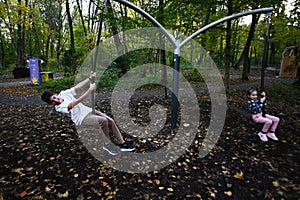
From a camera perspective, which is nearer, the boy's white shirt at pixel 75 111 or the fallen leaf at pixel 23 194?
the fallen leaf at pixel 23 194

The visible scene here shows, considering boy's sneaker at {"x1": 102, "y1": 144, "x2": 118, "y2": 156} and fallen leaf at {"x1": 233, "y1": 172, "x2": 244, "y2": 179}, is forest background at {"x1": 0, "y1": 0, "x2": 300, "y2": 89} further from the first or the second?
fallen leaf at {"x1": 233, "y1": 172, "x2": 244, "y2": 179}

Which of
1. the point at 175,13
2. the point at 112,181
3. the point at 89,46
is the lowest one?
the point at 112,181

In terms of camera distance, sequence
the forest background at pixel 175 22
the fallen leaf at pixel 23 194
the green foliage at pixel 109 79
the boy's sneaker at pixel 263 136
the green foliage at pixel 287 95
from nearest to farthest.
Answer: the fallen leaf at pixel 23 194 < the boy's sneaker at pixel 263 136 < the forest background at pixel 175 22 < the green foliage at pixel 287 95 < the green foliage at pixel 109 79

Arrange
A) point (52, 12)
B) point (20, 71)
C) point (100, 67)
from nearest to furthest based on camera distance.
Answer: point (100, 67)
point (20, 71)
point (52, 12)

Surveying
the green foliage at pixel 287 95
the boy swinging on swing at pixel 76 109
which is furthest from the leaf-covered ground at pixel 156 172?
the green foliage at pixel 287 95

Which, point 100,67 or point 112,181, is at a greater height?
point 100,67

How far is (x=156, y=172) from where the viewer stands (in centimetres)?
301

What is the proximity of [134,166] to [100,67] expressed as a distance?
10.3 metres

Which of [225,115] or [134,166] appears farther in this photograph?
[225,115]

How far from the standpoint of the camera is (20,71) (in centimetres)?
1506

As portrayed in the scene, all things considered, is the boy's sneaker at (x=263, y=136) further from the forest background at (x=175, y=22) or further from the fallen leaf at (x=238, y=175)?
the forest background at (x=175, y=22)

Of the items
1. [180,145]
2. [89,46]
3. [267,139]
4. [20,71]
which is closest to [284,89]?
[267,139]

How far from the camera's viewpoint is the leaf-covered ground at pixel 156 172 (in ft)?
8.38

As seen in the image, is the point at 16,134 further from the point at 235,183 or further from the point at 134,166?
the point at 235,183
